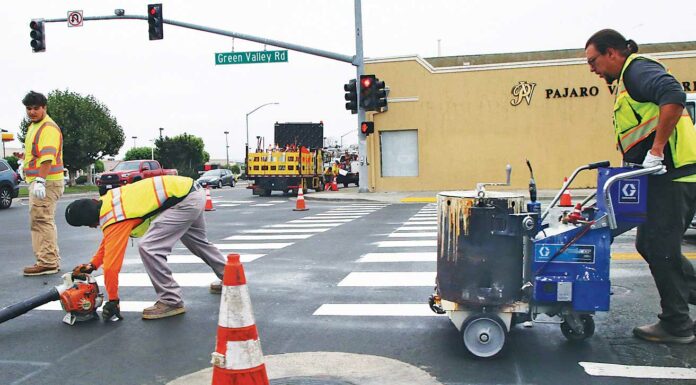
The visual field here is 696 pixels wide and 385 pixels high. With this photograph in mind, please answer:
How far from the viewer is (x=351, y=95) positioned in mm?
23406

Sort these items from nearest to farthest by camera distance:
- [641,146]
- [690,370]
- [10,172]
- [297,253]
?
[690,370], [641,146], [297,253], [10,172]

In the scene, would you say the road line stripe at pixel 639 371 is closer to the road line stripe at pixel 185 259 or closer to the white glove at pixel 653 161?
Answer: the white glove at pixel 653 161

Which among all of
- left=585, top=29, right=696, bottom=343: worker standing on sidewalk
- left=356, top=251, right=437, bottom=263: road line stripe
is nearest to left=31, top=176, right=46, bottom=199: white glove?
left=356, top=251, right=437, bottom=263: road line stripe


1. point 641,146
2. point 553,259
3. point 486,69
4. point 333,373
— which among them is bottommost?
point 333,373

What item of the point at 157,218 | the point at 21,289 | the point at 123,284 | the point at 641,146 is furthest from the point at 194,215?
the point at 641,146

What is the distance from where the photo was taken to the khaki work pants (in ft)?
24.7

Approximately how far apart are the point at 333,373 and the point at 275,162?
77.0 feet

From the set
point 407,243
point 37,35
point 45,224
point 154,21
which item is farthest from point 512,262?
point 37,35

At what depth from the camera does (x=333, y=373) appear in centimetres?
399

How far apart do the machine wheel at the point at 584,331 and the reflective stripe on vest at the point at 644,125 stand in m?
1.22

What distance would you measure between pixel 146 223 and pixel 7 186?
61.4ft

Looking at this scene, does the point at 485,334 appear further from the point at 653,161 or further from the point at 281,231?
the point at 281,231

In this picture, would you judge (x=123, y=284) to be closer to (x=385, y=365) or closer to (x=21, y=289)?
(x=21, y=289)

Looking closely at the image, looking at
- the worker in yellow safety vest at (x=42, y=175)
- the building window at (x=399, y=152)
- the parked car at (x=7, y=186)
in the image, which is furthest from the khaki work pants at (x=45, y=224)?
the building window at (x=399, y=152)
